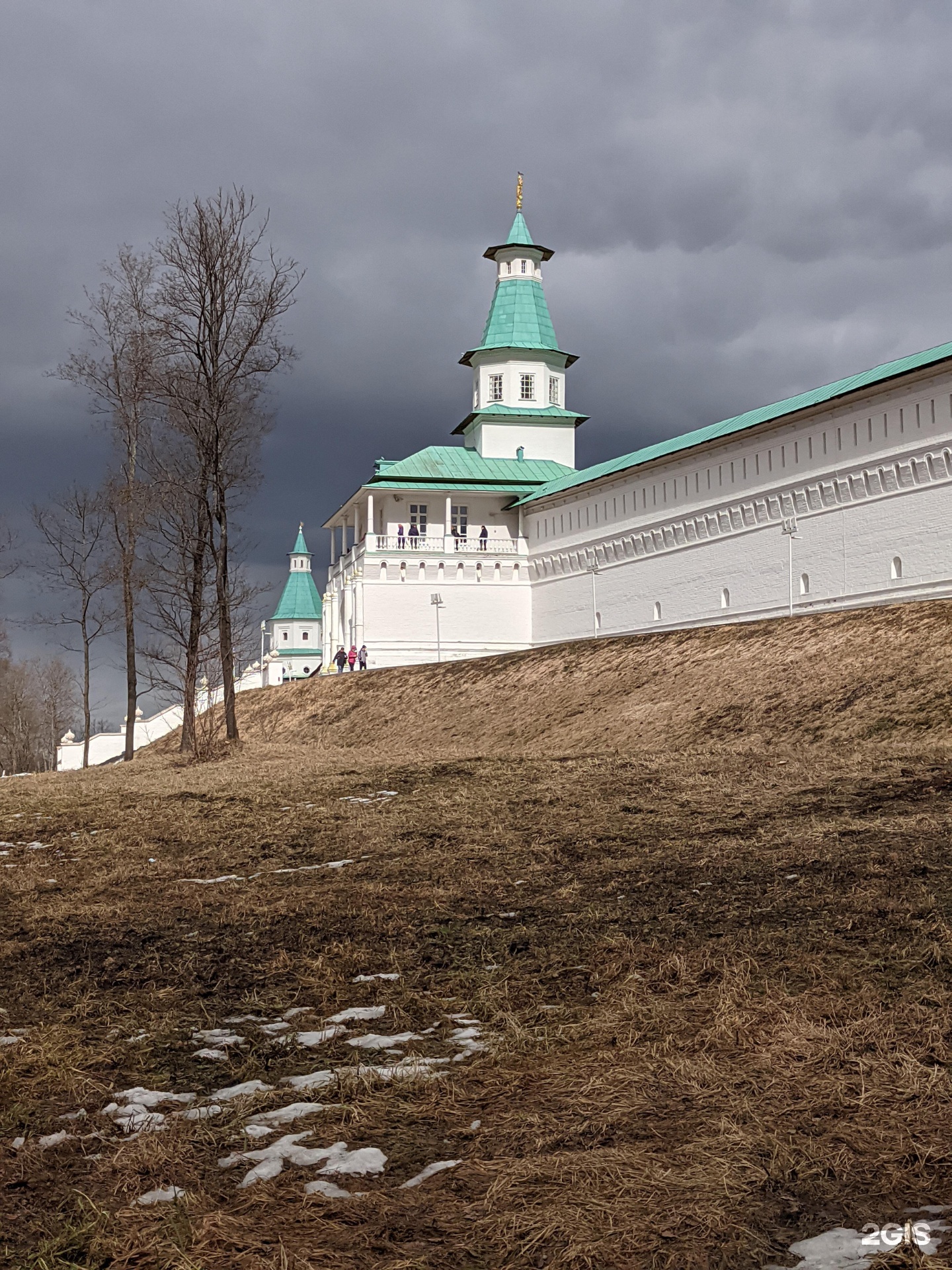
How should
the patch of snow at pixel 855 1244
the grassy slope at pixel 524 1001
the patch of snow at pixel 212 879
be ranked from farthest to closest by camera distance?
1. the patch of snow at pixel 212 879
2. the grassy slope at pixel 524 1001
3. the patch of snow at pixel 855 1244

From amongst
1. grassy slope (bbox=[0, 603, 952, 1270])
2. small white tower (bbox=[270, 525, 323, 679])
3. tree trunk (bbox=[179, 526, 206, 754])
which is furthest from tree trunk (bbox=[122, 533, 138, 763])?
small white tower (bbox=[270, 525, 323, 679])

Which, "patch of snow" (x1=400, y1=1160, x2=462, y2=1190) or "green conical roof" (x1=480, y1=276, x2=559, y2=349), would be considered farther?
"green conical roof" (x1=480, y1=276, x2=559, y2=349)

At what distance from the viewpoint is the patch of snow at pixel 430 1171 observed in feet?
11.4

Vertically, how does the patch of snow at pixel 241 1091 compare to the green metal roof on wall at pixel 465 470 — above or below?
below

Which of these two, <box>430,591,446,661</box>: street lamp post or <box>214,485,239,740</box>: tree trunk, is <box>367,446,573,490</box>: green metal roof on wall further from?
<box>214,485,239,740</box>: tree trunk

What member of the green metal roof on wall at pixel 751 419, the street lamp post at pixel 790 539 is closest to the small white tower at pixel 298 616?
the green metal roof on wall at pixel 751 419

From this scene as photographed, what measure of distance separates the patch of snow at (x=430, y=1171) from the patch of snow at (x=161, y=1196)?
630 mm

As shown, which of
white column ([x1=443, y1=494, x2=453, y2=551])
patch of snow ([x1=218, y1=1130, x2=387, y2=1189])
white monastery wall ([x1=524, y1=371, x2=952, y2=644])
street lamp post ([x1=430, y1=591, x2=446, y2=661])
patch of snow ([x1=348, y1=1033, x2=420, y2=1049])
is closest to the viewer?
patch of snow ([x1=218, y1=1130, x2=387, y2=1189])

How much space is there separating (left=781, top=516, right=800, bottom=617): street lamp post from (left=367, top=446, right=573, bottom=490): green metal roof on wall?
782 inches

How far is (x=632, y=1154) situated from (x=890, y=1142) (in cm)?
77

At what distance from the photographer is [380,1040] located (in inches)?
192

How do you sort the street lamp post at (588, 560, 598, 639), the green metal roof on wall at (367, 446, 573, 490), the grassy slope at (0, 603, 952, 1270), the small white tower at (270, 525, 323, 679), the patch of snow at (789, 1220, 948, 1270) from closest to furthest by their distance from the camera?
the patch of snow at (789, 1220, 948, 1270)
the grassy slope at (0, 603, 952, 1270)
the street lamp post at (588, 560, 598, 639)
the green metal roof on wall at (367, 446, 573, 490)
the small white tower at (270, 525, 323, 679)

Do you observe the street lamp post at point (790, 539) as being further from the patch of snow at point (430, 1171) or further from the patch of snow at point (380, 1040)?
the patch of snow at point (430, 1171)

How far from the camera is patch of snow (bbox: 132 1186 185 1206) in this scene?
341 centimetres
